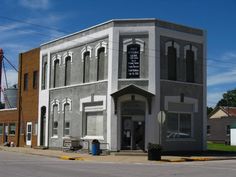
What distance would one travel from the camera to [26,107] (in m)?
45.5

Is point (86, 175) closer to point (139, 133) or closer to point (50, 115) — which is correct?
point (139, 133)

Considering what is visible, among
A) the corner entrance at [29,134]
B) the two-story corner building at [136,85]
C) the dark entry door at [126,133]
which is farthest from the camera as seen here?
the corner entrance at [29,134]

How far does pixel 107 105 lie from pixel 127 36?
524 centimetres

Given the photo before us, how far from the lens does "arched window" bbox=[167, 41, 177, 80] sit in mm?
34316

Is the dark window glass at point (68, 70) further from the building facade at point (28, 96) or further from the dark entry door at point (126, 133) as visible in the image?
the dark entry door at point (126, 133)

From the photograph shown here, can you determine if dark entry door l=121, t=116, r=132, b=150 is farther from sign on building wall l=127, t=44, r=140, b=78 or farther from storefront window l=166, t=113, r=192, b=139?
sign on building wall l=127, t=44, r=140, b=78

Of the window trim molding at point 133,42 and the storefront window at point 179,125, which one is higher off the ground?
the window trim molding at point 133,42

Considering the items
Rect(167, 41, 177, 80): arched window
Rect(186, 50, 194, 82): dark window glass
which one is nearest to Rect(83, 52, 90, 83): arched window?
Rect(167, 41, 177, 80): arched window

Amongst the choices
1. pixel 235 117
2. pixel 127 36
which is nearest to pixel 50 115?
pixel 127 36

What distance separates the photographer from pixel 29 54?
45.7 metres

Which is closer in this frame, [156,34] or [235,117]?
[156,34]

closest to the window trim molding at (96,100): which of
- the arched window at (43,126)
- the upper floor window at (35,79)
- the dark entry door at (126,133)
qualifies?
the dark entry door at (126,133)

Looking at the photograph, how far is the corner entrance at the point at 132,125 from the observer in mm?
33156

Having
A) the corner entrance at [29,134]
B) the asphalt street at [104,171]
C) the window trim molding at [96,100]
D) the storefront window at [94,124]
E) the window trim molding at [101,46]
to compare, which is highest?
the window trim molding at [101,46]
